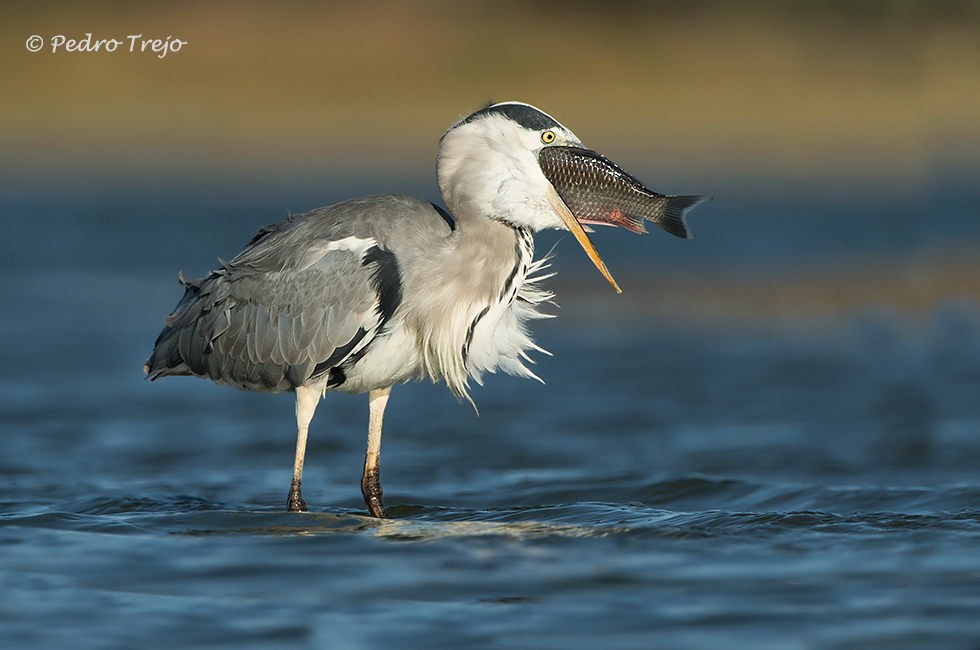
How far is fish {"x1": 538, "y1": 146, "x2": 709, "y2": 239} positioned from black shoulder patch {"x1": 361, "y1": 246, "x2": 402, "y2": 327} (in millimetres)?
945

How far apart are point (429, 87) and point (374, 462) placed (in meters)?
23.4

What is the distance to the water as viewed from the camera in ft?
15.9

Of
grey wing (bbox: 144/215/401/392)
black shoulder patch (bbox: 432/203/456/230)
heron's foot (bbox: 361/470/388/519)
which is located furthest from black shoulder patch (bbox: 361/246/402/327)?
heron's foot (bbox: 361/470/388/519)

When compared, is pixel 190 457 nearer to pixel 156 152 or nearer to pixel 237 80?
pixel 156 152

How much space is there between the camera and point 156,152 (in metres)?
27.0

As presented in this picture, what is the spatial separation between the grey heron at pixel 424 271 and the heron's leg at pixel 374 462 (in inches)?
0.7

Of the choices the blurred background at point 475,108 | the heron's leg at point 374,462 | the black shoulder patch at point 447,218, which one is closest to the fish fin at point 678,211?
the black shoulder patch at point 447,218

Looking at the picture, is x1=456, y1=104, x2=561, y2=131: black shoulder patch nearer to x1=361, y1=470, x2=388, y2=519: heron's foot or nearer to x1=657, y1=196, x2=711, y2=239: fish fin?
x1=657, y1=196, x2=711, y2=239: fish fin

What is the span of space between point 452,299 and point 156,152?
22164 mm

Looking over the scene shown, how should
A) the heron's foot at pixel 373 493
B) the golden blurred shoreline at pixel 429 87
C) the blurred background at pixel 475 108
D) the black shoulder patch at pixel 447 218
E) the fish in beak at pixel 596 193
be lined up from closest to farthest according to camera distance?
the fish in beak at pixel 596 193 < the black shoulder patch at pixel 447 218 < the heron's foot at pixel 373 493 < the blurred background at pixel 475 108 < the golden blurred shoreline at pixel 429 87

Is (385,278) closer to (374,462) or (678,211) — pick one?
(374,462)

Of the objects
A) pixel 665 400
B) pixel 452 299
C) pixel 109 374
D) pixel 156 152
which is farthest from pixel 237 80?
pixel 452 299

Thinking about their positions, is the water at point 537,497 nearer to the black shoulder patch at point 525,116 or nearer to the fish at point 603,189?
the fish at point 603,189

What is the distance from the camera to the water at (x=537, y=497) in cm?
483
